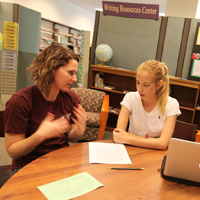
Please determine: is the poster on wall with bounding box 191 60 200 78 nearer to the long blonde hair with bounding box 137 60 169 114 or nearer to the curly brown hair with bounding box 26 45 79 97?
the long blonde hair with bounding box 137 60 169 114

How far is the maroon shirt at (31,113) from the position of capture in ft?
3.64

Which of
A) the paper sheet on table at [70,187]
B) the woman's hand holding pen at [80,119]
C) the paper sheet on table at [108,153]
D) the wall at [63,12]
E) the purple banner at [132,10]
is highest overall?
the wall at [63,12]

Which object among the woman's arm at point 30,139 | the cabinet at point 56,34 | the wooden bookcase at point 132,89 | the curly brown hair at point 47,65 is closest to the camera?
the woman's arm at point 30,139

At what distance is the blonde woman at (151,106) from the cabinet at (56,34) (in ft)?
19.2

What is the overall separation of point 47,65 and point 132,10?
3.00m

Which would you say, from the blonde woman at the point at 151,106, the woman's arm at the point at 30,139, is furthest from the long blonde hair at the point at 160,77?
the woman's arm at the point at 30,139

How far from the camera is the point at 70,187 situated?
0.84 metres

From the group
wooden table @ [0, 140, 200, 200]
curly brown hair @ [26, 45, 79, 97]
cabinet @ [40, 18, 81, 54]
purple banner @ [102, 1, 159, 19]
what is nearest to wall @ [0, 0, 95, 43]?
cabinet @ [40, 18, 81, 54]

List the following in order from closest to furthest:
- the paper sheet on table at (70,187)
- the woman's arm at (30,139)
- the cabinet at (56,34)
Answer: the paper sheet on table at (70,187) → the woman's arm at (30,139) → the cabinet at (56,34)

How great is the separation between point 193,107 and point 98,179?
3.14 metres

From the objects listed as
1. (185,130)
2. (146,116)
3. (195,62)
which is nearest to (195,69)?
(195,62)

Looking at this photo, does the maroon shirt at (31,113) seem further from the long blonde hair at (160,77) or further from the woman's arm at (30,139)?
the long blonde hair at (160,77)

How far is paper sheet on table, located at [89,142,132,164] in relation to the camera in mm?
1105

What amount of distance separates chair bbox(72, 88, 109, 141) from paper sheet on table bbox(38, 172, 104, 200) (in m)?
2.05
